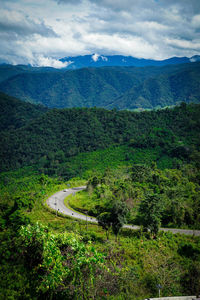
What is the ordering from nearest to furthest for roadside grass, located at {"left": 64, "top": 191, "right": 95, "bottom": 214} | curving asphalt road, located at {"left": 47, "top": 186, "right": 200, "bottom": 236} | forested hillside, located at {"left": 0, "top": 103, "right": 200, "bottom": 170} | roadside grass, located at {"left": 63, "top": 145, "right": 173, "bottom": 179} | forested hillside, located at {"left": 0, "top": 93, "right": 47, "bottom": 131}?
curving asphalt road, located at {"left": 47, "top": 186, "right": 200, "bottom": 236}, roadside grass, located at {"left": 64, "top": 191, "right": 95, "bottom": 214}, roadside grass, located at {"left": 63, "top": 145, "right": 173, "bottom": 179}, forested hillside, located at {"left": 0, "top": 103, "right": 200, "bottom": 170}, forested hillside, located at {"left": 0, "top": 93, "right": 47, "bottom": 131}

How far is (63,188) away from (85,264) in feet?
179

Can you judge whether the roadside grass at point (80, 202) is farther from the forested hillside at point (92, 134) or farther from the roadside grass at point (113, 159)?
the forested hillside at point (92, 134)

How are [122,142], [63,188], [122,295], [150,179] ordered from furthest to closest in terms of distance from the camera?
[122,142], [63,188], [150,179], [122,295]

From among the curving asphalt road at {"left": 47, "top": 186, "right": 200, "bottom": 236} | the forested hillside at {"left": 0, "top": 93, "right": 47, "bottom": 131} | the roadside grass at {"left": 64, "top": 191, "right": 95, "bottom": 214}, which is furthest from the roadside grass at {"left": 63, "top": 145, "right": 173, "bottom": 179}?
the forested hillside at {"left": 0, "top": 93, "right": 47, "bottom": 131}

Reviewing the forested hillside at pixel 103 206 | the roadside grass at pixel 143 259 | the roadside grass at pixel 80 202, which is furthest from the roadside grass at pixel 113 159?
the roadside grass at pixel 143 259

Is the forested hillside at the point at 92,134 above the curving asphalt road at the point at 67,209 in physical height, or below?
above

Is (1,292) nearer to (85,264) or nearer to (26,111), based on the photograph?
(85,264)


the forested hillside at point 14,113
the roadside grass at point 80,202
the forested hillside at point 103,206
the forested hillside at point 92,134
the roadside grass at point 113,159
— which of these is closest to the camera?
the forested hillside at point 103,206

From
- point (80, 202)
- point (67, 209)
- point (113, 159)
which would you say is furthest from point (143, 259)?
point (113, 159)

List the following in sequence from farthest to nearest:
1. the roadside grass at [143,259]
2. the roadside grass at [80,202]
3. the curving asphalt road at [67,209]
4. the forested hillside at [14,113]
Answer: the forested hillside at [14,113] → the roadside grass at [80,202] → the curving asphalt road at [67,209] → the roadside grass at [143,259]

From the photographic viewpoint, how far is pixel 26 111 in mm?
189875

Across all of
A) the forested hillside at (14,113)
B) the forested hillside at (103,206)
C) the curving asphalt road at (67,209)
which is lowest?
the curving asphalt road at (67,209)

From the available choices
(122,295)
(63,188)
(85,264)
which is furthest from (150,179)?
(85,264)

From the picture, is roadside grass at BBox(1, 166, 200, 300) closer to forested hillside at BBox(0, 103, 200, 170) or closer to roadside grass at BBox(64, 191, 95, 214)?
roadside grass at BBox(64, 191, 95, 214)
